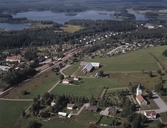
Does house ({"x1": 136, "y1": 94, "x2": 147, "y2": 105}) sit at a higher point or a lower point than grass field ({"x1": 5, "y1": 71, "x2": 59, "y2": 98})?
higher

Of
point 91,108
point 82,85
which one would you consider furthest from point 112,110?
point 82,85

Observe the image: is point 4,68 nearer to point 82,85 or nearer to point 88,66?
point 88,66

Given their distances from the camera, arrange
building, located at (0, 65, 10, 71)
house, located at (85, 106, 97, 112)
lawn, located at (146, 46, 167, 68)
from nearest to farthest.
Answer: house, located at (85, 106, 97, 112) → building, located at (0, 65, 10, 71) → lawn, located at (146, 46, 167, 68)

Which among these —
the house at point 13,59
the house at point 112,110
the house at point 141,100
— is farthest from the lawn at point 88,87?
the house at point 13,59

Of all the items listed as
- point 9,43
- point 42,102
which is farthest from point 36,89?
point 9,43

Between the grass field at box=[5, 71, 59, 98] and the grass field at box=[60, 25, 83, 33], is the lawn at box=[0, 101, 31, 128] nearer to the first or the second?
the grass field at box=[5, 71, 59, 98]

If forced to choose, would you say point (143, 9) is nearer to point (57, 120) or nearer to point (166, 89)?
point (166, 89)

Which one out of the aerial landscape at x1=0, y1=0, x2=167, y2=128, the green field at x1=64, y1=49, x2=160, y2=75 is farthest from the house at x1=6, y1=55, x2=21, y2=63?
the green field at x1=64, y1=49, x2=160, y2=75
